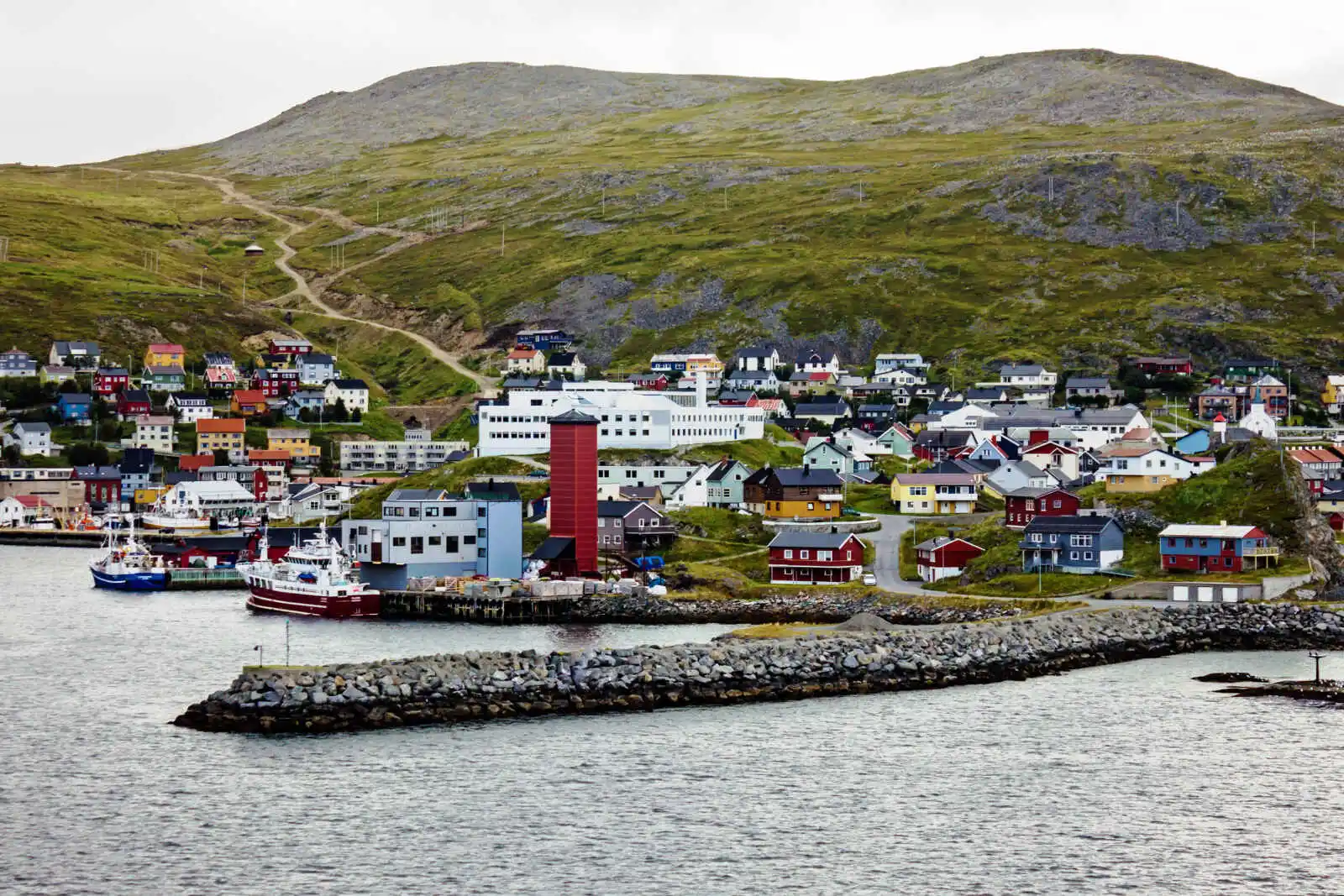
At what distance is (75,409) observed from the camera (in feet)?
559

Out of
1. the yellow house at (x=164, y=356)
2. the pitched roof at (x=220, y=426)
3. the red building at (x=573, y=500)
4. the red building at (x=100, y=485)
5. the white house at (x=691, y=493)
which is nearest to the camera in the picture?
the red building at (x=573, y=500)

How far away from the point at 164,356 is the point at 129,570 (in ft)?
265

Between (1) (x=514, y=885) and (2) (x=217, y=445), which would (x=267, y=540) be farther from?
(1) (x=514, y=885)

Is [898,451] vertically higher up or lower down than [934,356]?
lower down

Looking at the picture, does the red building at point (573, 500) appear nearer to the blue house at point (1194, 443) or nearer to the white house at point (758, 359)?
the blue house at point (1194, 443)

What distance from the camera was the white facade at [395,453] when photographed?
157250mm

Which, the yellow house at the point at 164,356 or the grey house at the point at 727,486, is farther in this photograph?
the yellow house at the point at 164,356

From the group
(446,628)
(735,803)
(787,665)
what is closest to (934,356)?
(446,628)

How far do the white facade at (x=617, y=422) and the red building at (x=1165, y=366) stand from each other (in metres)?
55.7

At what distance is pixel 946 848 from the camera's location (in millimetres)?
44750

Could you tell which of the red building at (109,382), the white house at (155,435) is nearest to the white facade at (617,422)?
the white house at (155,435)

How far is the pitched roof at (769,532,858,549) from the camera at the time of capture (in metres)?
96.1

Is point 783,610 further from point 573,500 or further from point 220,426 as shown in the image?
point 220,426

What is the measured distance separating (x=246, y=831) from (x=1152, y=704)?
32981mm
